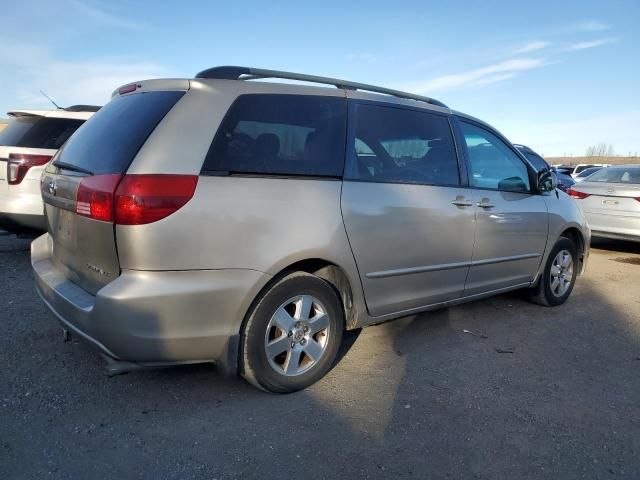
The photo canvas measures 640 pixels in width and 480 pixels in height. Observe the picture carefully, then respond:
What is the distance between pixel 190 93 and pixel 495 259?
9.31ft

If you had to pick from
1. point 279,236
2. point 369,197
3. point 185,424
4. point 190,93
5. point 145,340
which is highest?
point 190,93

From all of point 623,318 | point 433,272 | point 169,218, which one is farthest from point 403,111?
point 623,318

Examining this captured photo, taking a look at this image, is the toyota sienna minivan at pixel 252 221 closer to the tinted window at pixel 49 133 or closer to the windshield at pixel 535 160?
the tinted window at pixel 49 133

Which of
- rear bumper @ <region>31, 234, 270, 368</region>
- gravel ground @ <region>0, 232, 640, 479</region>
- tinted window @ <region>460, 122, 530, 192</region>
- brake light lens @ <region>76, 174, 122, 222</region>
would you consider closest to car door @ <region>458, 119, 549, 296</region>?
tinted window @ <region>460, 122, 530, 192</region>

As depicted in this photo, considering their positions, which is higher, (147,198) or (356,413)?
(147,198)

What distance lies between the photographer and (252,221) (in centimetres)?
265

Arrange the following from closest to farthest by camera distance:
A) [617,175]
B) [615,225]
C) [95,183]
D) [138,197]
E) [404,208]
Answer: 1. [138,197]
2. [95,183]
3. [404,208]
4. [615,225]
5. [617,175]

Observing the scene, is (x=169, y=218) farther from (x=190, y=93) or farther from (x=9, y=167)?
(x=9, y=167)

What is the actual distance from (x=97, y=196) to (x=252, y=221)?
781 mm

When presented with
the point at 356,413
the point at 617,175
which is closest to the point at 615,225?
the point at 617,175

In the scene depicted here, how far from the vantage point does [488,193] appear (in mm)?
4117

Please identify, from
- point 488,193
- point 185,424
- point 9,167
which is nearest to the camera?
point 185,424

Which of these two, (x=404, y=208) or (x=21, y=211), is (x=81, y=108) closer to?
(x=21, y=211)

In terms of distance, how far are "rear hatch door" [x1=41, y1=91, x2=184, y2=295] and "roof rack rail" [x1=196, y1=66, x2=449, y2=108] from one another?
0.32 m
